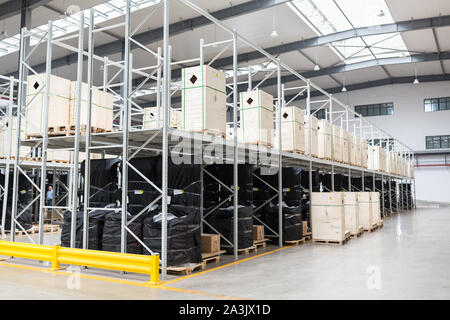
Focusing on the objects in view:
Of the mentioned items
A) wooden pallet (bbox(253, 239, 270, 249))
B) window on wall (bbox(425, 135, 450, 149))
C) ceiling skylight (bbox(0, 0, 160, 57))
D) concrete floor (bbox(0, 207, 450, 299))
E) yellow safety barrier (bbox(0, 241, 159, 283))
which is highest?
ceiling skylight (bbox(0, 0, 160, 57))

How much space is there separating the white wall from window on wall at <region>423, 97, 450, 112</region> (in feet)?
0.84

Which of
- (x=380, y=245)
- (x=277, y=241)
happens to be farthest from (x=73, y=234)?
(x=380, y=245)

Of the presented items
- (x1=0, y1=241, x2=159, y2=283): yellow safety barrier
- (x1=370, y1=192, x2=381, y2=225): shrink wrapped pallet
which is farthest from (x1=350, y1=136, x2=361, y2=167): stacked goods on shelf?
(x1=0, y1=241, x2=159, y2=283): yellow safety barrier

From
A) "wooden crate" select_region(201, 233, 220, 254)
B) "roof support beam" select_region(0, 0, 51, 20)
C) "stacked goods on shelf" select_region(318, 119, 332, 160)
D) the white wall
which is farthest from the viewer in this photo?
the white wall

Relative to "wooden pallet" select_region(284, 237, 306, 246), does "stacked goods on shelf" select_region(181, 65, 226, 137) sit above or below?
above

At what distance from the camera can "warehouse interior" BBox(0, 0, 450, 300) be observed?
247 inches

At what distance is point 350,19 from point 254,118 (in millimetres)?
11441

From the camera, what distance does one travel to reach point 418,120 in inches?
1180

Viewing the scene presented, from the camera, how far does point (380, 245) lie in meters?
10.4

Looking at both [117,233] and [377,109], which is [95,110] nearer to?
[117,233]

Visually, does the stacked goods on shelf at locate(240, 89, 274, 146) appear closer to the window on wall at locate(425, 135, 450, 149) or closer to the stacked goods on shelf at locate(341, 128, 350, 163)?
the stacked goods on shelf at locate(341, 128, 350, 163)

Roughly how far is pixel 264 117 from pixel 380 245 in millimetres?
4613

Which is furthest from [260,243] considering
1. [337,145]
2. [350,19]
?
[350,19]
